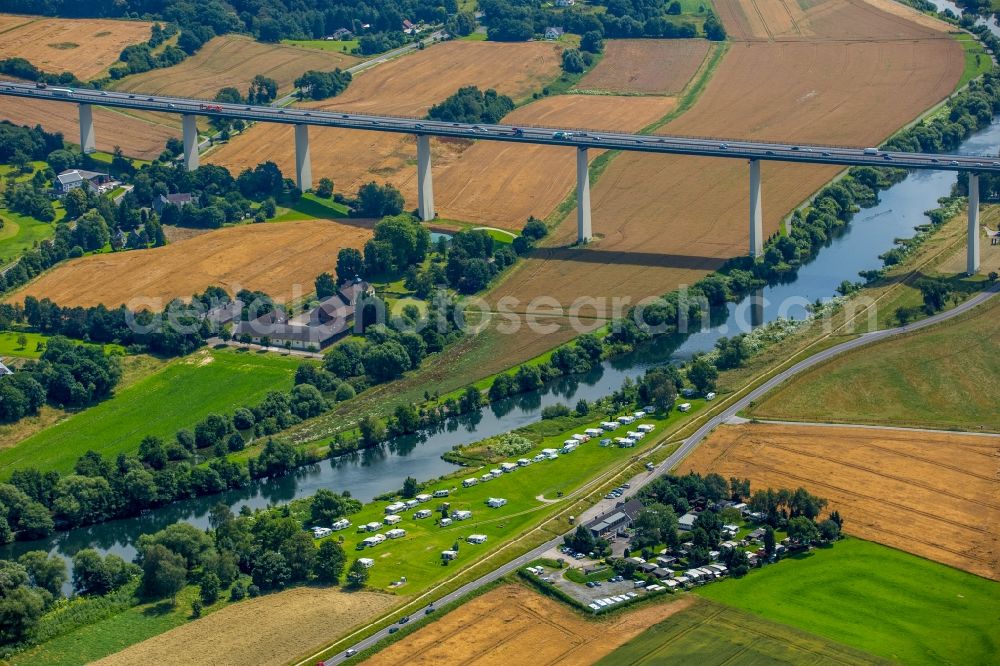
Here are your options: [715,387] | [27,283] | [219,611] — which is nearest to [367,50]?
[27,283]

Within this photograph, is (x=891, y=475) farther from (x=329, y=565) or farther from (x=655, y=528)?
(x=329, y=565)

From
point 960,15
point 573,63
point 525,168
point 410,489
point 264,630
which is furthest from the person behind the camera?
point 960,15

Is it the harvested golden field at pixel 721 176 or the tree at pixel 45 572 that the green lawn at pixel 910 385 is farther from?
the tree at pixel 45 572

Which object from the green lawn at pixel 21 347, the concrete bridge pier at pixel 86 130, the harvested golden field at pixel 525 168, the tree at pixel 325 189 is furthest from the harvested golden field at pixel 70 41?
the green lawn at pixel 21 347

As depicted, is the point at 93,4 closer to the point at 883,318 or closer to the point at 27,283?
the point at 27,283

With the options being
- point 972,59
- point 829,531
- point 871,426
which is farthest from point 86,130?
point 829,531

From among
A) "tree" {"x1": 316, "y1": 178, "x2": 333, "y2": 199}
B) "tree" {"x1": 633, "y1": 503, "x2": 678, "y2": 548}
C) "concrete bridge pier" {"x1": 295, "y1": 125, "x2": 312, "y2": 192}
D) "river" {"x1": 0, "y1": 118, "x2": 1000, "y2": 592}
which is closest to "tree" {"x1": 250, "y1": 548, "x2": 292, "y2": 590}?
"river" {"x1": 0, "y1": 118, "x2": 1000, "y2": 592}
